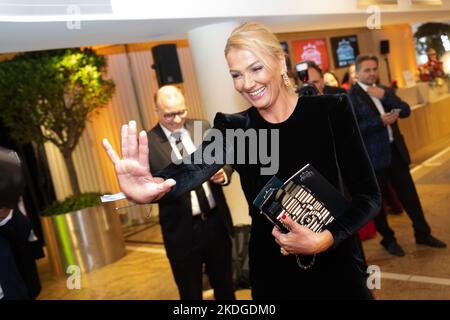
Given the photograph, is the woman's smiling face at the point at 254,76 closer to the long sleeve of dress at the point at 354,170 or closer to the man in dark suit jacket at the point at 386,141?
the long sleeve of dress at the point at 354,170

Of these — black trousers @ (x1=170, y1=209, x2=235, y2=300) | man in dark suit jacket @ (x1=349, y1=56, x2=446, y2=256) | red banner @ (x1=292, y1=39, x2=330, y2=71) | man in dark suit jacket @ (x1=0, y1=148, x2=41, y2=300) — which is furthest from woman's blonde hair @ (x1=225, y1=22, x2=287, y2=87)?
red banner @ (x1=292, y1=39, x2=330, y2=71)

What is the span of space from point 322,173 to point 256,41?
0.47m

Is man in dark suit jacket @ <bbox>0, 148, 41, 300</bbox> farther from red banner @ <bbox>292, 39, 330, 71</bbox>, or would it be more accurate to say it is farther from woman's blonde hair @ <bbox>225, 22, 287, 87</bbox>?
red banner @ <bbox>292, 39, 330, 71</bbox>

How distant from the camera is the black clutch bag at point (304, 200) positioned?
1411 mm

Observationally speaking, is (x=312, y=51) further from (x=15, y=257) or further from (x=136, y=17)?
(x=15, y=257)

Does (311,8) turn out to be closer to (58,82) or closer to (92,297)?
(58,82)

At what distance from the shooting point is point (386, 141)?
3848mm

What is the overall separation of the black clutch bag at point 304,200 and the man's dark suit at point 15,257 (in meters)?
1.48

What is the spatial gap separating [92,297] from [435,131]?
3.43m

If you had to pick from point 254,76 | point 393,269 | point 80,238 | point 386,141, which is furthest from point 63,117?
point 254,76

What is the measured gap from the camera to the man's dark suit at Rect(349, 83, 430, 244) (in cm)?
385

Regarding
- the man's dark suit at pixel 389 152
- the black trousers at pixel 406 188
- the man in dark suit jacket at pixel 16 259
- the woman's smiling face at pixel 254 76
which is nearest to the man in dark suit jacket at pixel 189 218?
the man in dark suit jacket at pixel 16 259

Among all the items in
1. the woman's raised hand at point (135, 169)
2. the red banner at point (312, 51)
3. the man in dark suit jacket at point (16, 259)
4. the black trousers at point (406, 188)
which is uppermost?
the red banner at point (312, 51)

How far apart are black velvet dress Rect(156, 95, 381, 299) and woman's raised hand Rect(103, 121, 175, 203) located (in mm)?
95
